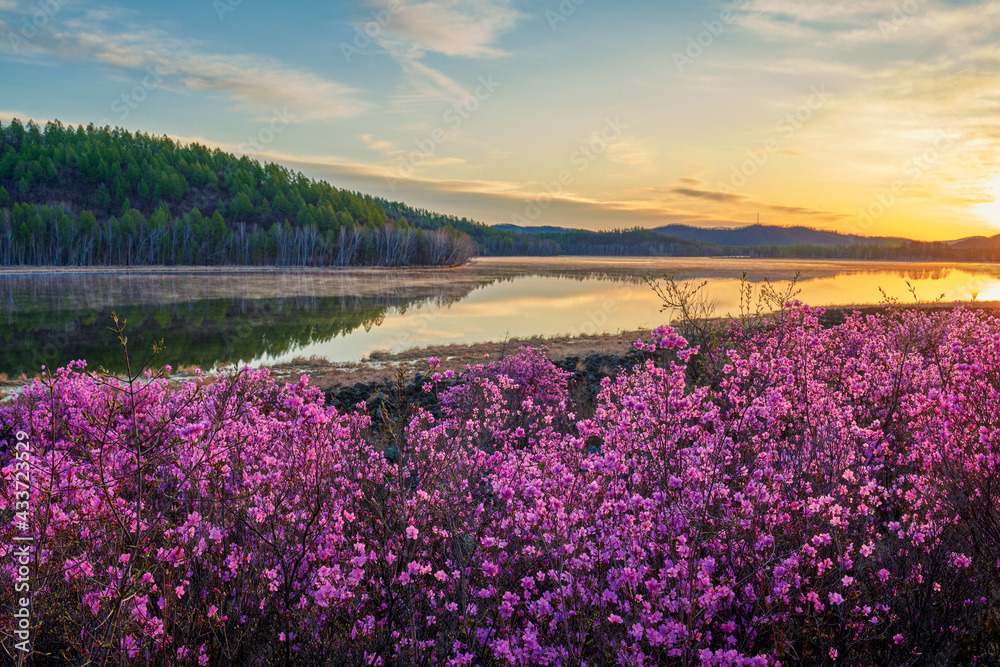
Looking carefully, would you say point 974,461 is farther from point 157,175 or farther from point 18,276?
point 157,175

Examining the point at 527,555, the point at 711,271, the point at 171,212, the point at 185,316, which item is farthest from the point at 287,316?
the point at 171,212

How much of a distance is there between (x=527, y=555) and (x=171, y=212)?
16777cm

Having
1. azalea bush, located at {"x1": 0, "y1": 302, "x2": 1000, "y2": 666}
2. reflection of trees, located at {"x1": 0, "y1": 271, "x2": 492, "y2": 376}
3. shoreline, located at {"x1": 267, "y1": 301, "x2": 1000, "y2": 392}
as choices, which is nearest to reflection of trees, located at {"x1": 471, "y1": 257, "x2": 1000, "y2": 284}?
reflection of trees, located at {"x1": 0, "y1": 271, "x2": 492, "y2": 376}

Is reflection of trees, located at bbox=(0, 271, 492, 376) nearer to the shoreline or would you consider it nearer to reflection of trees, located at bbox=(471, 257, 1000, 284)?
the shoreline

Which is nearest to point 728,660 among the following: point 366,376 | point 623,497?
point 623,497

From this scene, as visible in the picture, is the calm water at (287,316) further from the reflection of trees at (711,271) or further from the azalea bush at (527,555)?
the azalea bush at (527,555)

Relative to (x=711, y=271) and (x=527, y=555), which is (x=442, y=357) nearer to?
(x=527, y=555)

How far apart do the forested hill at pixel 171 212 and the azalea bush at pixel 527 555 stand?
10966cm

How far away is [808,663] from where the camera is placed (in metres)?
3.55

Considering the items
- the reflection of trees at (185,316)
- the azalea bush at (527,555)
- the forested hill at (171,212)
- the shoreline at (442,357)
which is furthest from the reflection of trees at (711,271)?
the azalea bush at (527,555)

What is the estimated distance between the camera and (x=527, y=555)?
3854 millimetres

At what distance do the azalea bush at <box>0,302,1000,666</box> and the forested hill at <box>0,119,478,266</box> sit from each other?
110 meters

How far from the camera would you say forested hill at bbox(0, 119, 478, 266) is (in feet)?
309

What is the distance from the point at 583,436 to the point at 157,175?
17514 cm
